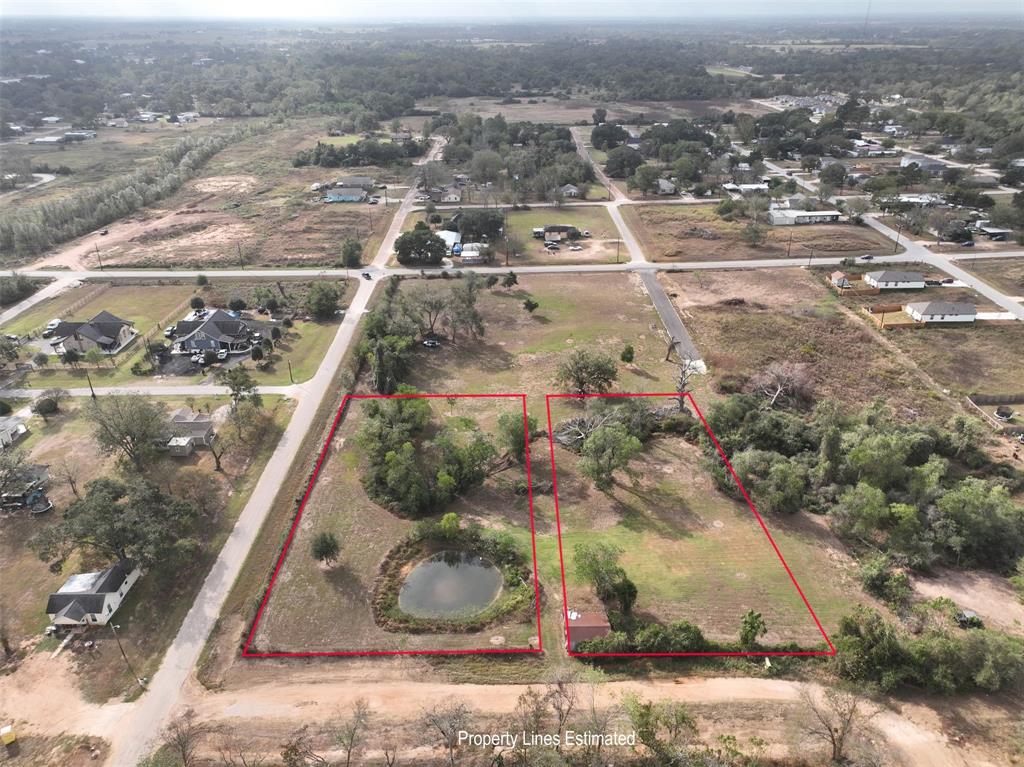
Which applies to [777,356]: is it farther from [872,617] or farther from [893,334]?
[872,617]

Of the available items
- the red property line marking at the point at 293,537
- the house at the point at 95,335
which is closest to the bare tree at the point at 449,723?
the red property line marking at the point at 293,537

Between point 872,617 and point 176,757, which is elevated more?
point 872,617

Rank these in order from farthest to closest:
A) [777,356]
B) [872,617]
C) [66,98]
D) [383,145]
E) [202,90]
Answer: [202,90]
[66,98]
[383,145]
[777,356]
[872,617]

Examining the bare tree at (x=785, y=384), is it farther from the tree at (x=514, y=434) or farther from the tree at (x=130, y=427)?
the tree at (x=130, y=427)

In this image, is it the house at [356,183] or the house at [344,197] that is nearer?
the house at [344,197]

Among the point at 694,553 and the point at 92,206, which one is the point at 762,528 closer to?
the point at 694,553


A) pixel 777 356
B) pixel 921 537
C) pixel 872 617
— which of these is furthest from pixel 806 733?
pixel 777 356

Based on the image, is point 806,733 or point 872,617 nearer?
point 806,733
